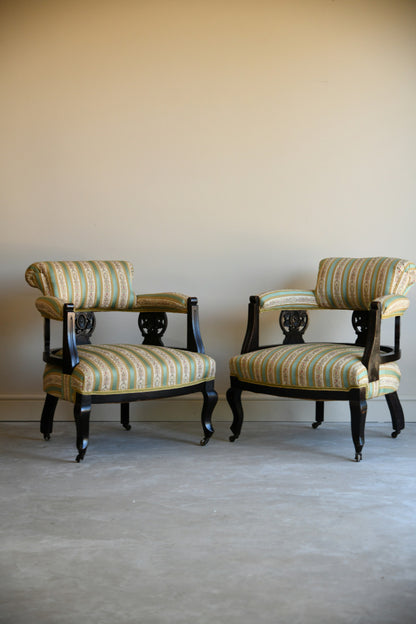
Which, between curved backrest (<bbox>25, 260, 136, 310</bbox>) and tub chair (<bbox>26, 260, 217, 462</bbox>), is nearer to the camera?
tub chair (<bbox>26, 260, 217, 462</bbox>)

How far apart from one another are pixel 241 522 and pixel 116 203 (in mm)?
2298

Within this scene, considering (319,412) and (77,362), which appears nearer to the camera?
(77,362)

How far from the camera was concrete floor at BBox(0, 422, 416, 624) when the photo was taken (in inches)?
69.8

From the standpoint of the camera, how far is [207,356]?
3.44 meters

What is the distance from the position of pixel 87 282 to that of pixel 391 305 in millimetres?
1551

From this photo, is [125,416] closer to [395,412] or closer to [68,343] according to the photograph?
[68,343]

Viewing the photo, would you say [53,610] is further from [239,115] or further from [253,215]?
[239,115]

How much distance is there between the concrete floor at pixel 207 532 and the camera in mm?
1773

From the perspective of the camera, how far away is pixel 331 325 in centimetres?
414

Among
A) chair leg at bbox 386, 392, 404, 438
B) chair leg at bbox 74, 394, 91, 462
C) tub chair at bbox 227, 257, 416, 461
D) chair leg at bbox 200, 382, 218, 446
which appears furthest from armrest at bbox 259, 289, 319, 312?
chair leg at bbox 74, 394, 91, 462

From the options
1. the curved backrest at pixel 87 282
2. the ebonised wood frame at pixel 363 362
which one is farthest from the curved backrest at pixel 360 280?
the curved backrest at pixel 87 282

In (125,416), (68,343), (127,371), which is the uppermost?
(68,343)

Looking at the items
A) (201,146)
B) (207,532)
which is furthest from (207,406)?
(201,146)

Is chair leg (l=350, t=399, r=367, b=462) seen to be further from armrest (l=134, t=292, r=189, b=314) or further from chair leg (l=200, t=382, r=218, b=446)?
armrest (l=134, t=292, r=189, b=314)
